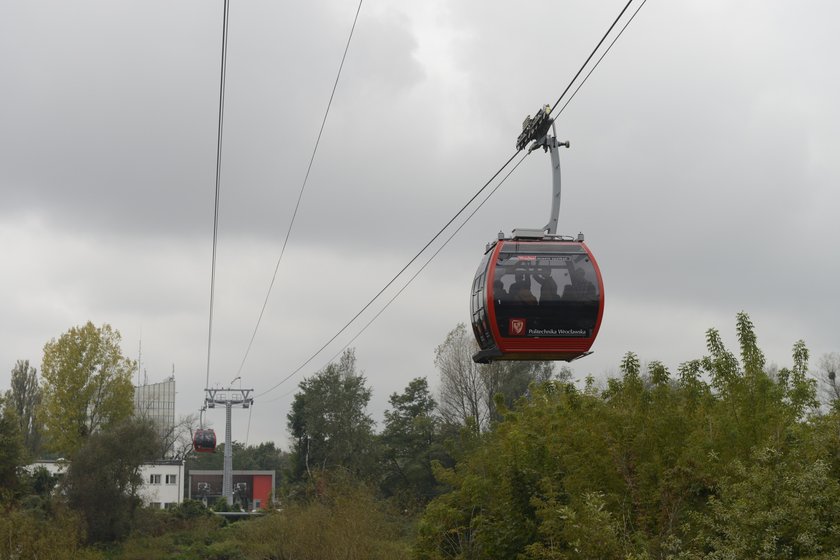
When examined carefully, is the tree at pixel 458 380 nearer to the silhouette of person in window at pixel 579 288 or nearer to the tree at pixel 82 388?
the tree at pixel 82 388

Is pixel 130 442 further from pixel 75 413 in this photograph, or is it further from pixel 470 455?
pixel 470 455

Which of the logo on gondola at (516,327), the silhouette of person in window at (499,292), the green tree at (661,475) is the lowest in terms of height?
the green tree at (661,475)

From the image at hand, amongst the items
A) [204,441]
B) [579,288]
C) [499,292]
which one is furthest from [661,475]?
[204,441]

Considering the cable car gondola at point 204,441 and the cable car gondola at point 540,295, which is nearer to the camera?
the cable car gondola at point 540,295

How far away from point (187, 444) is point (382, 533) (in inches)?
3500

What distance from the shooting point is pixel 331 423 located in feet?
269

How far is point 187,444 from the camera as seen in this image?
123 meters

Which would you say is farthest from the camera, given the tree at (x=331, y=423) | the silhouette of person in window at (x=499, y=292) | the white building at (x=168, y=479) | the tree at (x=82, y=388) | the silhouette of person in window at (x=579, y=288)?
the white building at (x=168, y=479)

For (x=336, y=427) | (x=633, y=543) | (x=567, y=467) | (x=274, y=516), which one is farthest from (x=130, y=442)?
(x=633, y=543)

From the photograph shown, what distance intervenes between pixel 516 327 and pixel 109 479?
1797 inches

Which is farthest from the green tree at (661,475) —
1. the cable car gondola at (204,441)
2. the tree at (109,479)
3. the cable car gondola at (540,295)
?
the cable car gondola at (204,441)

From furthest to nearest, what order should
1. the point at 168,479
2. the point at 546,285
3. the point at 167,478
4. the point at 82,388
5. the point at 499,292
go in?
the point at 168,479, the point at 167,478, the point at 82,388, the point at 546,285, the point at 499,292

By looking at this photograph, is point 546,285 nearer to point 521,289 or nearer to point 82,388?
point 521,289

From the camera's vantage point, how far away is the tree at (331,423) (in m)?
79.3
